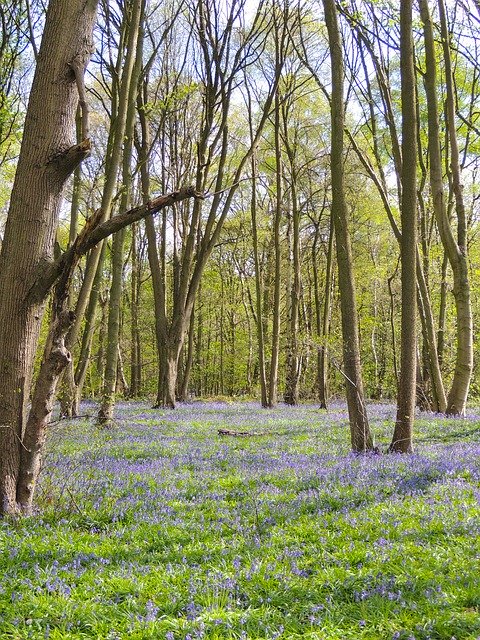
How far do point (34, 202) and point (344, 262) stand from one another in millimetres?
5551

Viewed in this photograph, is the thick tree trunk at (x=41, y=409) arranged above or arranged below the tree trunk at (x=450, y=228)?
below

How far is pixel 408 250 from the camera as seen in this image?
356 inches

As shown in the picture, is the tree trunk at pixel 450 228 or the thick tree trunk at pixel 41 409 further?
the tree trunk at pixel 450 228

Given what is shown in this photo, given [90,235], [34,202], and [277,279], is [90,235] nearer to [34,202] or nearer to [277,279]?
[34,202]

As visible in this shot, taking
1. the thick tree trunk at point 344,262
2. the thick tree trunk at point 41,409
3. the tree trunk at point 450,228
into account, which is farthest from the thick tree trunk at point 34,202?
the tree trunk at point 450,228

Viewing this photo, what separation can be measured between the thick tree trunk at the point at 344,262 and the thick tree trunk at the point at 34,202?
513 centimetres

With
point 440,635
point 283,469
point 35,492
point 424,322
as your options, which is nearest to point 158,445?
point 283,469

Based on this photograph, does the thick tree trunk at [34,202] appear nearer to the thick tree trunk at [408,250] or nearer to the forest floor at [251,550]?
the forest floor at [251,550]

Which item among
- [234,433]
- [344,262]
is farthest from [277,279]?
[344,262]

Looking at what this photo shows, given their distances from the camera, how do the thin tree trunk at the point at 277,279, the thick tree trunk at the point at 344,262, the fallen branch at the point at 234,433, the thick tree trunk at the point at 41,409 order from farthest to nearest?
the thin tree trunk at the point at 277,279
the fallen branch at the point at 234,433
the thick tree trunk at the point at 344,262
the thick tree trunk at the point at 41,409

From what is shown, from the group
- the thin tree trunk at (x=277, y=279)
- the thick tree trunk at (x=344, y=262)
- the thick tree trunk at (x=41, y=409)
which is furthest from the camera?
the thin tree trunk at (x=277, y=279)

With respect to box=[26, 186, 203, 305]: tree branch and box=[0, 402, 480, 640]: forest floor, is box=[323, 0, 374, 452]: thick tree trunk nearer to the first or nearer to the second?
box=[0, 402, 480, 640]: forest floor

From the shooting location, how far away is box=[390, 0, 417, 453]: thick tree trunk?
8.88m

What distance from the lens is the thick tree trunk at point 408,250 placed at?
8.88m
